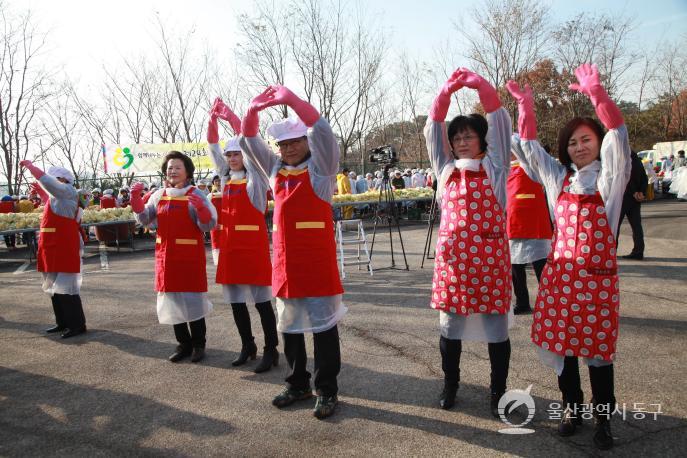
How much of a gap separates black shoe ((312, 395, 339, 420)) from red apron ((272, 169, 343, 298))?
71 cm

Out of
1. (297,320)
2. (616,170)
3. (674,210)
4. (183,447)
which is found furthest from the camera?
(674,210)

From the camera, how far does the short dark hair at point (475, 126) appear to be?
3.08 m

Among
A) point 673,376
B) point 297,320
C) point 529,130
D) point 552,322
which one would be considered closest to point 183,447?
point 297,320

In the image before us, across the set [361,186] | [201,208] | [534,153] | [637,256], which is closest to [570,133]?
[534,153]

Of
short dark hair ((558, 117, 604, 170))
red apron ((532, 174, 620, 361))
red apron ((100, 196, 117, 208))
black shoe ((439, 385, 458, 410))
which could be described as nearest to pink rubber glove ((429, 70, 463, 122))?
short dark hair ((558, 117, 604, 170))

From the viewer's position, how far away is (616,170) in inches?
101

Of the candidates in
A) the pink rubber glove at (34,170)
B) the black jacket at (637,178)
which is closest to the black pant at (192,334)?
the pink rubber glove at (34,170)

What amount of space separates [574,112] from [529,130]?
75.3 feet

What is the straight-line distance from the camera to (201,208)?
409cm

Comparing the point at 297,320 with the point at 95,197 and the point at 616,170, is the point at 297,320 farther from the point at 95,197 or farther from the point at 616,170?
the point at 95,197

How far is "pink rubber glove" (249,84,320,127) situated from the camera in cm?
294

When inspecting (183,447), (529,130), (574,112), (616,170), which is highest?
(574,112)

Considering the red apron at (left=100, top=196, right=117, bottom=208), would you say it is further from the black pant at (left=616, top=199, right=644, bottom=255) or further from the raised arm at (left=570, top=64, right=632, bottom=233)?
the raised arm at (left=570, top=64, right=632, bottom=233)

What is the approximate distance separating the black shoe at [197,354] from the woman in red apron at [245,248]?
0.41 meters
